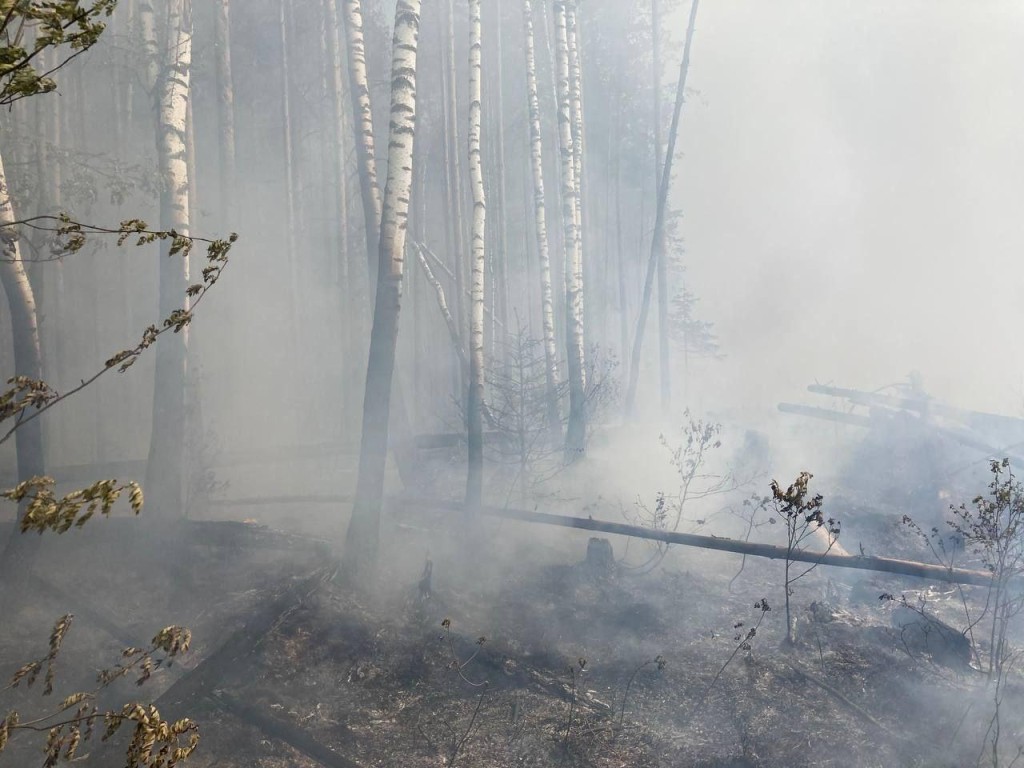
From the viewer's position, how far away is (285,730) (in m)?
5.89

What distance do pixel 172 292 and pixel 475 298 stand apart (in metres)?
4.12

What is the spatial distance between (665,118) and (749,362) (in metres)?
18.5

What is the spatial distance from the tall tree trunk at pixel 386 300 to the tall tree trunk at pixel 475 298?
1.78 m

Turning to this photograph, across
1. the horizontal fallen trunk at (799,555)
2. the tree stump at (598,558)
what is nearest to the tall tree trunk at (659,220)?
the tree stump at (598,558)

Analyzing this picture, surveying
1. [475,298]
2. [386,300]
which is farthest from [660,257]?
[386,300]

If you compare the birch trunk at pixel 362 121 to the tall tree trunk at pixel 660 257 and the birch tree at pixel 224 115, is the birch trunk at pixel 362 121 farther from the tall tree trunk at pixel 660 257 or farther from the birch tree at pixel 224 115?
the tall tree trunk at pixel 660 257

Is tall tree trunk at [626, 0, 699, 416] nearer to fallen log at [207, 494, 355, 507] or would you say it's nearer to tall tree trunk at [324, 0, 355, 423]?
tall tree trunk at [324, 0, 355, 423]

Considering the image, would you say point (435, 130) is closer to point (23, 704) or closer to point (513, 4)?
point (513, 4)

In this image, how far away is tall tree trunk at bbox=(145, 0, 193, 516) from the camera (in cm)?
866

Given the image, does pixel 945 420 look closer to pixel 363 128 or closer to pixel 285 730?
pixel 363 128

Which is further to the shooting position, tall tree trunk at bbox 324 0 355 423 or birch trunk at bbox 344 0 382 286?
tall tree trunk at bbox 324 0 355 423

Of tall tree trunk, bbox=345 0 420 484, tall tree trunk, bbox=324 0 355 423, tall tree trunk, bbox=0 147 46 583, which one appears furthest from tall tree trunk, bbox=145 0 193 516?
tall tree trunk, bbox=324 0 355 423

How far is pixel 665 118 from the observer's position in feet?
76.6

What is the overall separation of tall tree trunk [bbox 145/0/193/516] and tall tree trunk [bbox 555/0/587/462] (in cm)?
683
